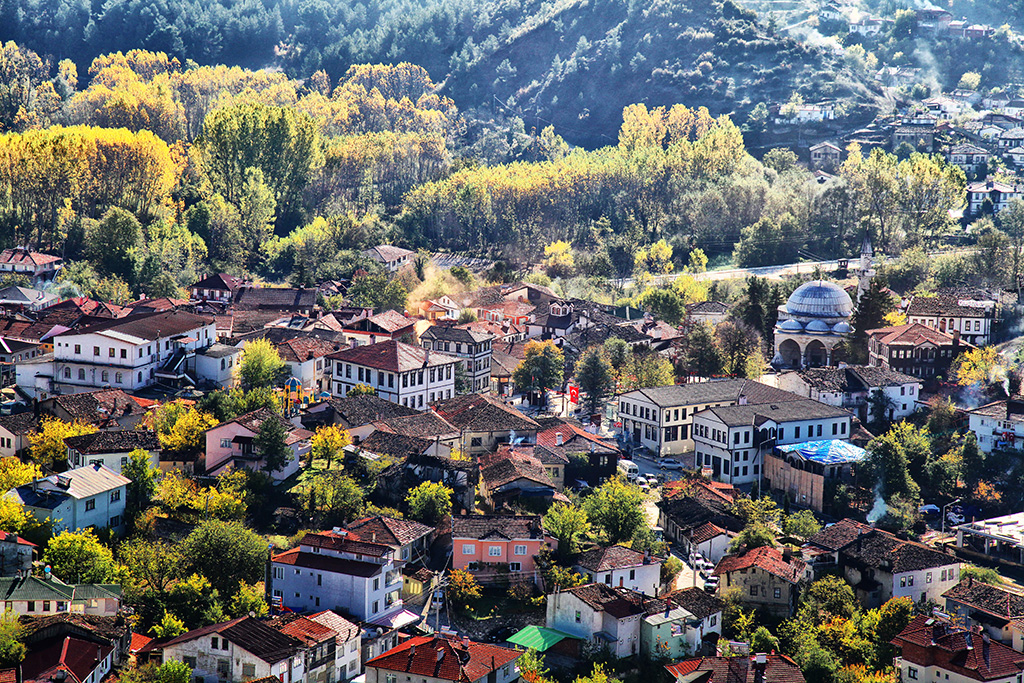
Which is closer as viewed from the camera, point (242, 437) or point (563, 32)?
point (242, 437)

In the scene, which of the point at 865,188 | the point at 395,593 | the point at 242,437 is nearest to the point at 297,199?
the point at 865,188

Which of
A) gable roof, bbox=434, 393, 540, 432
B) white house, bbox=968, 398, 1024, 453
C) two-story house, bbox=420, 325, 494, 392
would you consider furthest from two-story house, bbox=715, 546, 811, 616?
Result: two-story house, bbox=420, 325, 494, 392

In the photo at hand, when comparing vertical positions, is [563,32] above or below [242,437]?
above

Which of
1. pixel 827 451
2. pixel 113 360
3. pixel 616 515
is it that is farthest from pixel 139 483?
pixel 827 451

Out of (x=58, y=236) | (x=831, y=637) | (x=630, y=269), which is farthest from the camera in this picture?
(x=630, y=269)

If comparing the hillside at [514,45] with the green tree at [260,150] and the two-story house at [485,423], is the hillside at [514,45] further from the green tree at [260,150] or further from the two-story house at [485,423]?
the two-story house at [485,423]

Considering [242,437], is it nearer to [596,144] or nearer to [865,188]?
[865,188]

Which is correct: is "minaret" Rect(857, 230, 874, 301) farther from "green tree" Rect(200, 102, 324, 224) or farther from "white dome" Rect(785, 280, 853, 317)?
"green tree" Rect(200, 102, 324, 224)
